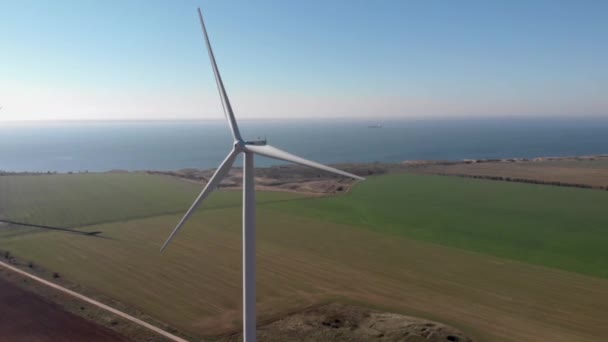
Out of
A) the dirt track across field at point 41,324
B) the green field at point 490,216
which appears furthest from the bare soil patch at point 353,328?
the green field at point 490,216

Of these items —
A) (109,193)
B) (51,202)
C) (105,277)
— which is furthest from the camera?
(109,193)

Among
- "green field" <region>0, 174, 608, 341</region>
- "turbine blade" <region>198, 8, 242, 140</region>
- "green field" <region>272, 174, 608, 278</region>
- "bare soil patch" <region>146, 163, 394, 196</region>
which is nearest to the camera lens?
"turbine blade" <region>198, 8, 242, 140</region>

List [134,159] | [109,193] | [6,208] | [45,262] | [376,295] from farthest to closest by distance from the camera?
[134,159]
[109,193]
[6,208]
[45,262]
[376,295]

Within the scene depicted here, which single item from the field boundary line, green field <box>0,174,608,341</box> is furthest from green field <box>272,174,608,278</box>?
the field boundary line

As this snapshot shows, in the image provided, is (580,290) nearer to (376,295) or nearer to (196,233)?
(376,295)

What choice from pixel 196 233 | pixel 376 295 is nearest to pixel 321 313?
pixel 376 295

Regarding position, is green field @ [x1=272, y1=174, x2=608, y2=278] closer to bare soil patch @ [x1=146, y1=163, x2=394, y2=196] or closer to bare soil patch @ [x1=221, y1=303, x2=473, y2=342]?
bare soil patch @ [x1=146, y1=163, x2=394, y2=196]

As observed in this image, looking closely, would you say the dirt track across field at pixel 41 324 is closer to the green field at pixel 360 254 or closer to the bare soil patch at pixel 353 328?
the green field at pixel 360 254
